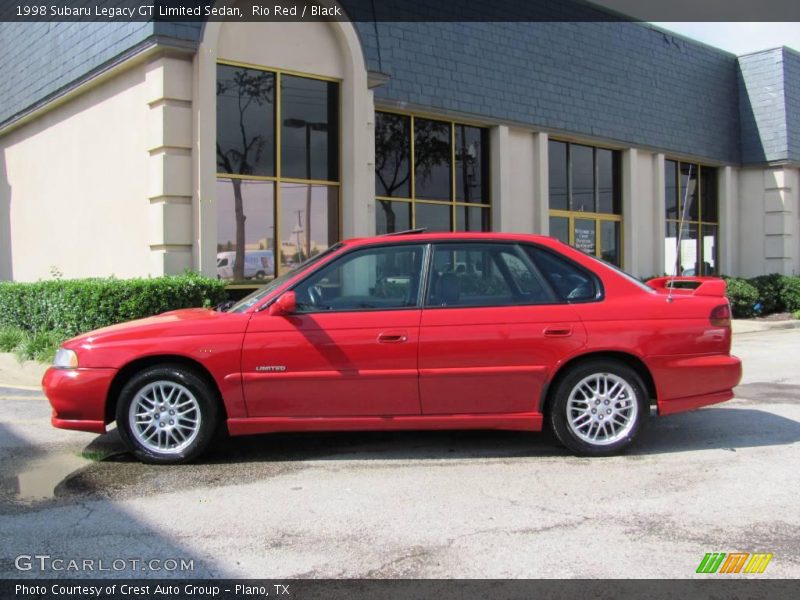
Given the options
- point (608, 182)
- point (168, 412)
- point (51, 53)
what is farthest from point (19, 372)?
point (608, 182)

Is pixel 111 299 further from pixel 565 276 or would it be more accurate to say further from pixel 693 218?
pixel 693 218

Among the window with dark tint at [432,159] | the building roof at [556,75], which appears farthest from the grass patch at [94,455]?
the window with dark tint at [432,159]

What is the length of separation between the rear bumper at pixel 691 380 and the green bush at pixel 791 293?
15270 millimetres

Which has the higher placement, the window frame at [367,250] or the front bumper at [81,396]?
the window frame at [367,250]

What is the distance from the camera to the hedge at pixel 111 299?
8.90 m

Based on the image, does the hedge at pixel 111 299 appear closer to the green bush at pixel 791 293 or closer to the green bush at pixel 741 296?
the green bush at pixel 741 296

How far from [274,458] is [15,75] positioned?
40.8ft

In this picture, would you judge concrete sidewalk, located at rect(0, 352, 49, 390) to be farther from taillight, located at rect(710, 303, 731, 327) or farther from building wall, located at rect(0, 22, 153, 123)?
taillight, located at rect(710, 303, 731, 327)

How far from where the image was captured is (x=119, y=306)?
29.1ft

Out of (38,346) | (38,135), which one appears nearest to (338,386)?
(38,346)

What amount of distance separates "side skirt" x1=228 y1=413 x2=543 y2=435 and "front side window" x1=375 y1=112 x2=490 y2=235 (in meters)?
8.29

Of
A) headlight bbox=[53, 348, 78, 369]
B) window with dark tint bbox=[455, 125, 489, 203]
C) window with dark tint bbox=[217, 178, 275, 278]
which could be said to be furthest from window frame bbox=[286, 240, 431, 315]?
window with dark tint bbox=[455, 125, 489, 203]

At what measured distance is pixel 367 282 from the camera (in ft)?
17.9

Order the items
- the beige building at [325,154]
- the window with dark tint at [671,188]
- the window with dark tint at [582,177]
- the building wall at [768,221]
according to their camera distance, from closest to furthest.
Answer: the beige building at [325,154] → the window with dark tint at [582,177] → the window with dark tint at [671,188] → the building wall at [768,221]
